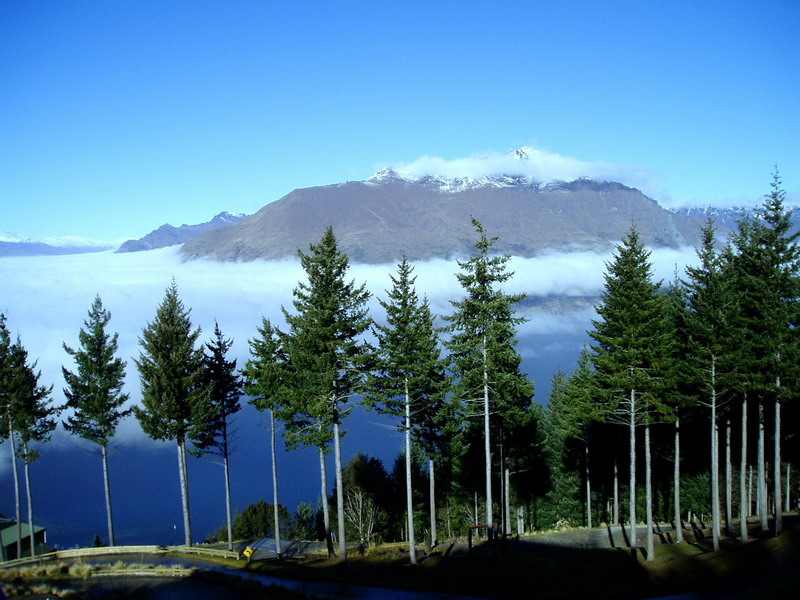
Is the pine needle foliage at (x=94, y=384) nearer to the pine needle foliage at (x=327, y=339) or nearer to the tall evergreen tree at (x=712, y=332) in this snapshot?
the pine needle foliage at (x=327, y=339)

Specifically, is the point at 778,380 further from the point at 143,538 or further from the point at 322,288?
the point at 143,538

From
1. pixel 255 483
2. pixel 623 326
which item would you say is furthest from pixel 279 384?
pixel 255 483

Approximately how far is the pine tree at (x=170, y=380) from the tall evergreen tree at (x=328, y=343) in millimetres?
7222

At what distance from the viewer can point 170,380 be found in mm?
32781

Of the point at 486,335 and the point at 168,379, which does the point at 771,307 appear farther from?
the point at 168,379

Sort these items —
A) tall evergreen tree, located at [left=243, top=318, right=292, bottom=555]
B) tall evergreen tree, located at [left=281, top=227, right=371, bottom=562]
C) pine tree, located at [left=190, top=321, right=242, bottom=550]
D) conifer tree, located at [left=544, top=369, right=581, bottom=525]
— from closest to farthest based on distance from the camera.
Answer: tall evergreen tree, located at [left=281, top=227, right=371, bottom=562] < tall evergreen tree, located at [left=243, top=318, right=292, bottom=555] < pine tree, located at [left=190, top=321, right=242, bottom=550] < conifer tree, located at [left=544, top=369, right=581, bottom=525]

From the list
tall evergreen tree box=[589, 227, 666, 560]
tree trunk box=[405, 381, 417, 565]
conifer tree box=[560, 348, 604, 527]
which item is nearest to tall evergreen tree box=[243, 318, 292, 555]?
tree trunk box=[405, 381, 417, 565]

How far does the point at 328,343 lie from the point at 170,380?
34.6 ft

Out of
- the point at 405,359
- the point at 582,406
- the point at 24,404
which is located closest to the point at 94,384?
the point at 24,404

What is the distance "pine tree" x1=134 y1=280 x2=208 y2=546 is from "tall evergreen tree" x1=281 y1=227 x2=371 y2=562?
7.22 meters

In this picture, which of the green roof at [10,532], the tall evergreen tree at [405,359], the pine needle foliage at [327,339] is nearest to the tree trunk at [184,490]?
the pine needle foliage at [327,339]

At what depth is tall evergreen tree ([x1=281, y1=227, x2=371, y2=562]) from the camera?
27.6 metres

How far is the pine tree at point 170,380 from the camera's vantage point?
32438mm

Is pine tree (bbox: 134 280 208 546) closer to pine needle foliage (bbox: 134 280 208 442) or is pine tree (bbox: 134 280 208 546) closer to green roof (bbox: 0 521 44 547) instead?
pine needle foliage (bbox: 134 280 208 442)
